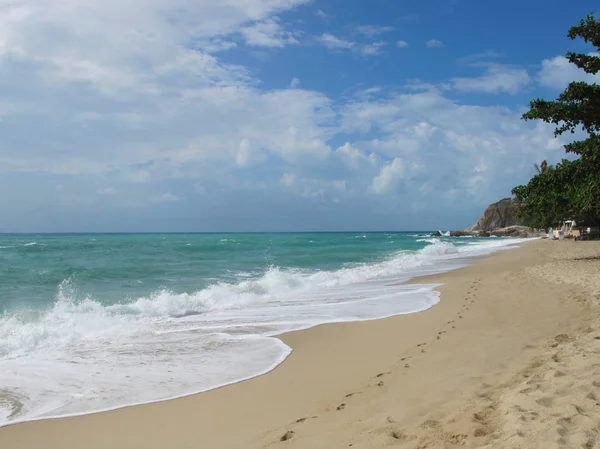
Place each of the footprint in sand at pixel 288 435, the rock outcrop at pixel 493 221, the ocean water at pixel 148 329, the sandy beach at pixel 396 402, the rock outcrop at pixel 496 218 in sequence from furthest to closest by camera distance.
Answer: the rock outcrop at pixel 496 218, the rock outcrop at pixel 493 221, the ocean water at pixel 148 329, the footprint in sand at pixel 288 435, the sandy beach at pixel 396 402

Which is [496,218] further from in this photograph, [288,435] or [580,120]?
[288,435]

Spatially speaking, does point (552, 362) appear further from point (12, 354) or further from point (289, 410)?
point (12, 354)

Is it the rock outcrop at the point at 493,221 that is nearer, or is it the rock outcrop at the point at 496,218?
the rock outcrop at the point at 493,221

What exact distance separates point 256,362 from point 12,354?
4354mm

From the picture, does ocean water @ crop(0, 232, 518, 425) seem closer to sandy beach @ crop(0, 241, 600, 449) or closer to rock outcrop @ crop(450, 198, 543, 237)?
sandy beach @ crop(0, 241, 600, 449)

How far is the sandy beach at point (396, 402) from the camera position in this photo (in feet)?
11.2

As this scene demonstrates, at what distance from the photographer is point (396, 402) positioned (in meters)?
4.38

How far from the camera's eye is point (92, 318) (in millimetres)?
10258

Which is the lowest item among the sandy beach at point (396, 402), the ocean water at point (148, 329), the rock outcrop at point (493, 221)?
the ocean water at point (148, 329)

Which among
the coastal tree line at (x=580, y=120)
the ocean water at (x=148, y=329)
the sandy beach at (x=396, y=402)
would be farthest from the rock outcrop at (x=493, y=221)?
the sandy beach at (x=396, y=402)

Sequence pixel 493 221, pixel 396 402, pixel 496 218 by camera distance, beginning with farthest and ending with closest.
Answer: pixel 493 221, pixel 496 218, pixel 396 402

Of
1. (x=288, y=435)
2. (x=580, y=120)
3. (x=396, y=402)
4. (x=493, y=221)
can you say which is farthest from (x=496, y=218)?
(x=288, y=435)

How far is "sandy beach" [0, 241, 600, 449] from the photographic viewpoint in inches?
134

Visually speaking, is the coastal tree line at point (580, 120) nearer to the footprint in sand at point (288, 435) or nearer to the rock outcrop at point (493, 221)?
the footprint in sand at point (288, 435)
